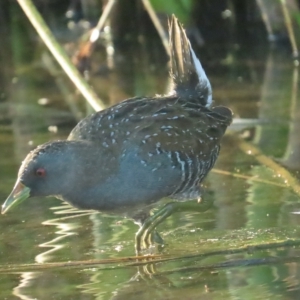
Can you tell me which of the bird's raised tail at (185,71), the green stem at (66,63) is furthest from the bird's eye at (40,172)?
the green stem at (66,63)

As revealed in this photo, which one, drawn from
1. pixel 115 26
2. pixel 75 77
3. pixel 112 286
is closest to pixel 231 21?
pixel 115 26

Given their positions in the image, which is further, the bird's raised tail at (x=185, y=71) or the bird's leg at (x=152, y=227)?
the bird's raised tail at (x=185, y=71)

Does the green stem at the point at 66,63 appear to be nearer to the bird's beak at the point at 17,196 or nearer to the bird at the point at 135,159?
the bird at the point at 135,159

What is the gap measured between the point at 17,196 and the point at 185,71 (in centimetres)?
164

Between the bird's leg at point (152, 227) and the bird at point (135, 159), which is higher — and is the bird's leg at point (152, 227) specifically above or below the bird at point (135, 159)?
below

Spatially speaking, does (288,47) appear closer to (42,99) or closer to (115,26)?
(115,26)

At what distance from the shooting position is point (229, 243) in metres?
4.71

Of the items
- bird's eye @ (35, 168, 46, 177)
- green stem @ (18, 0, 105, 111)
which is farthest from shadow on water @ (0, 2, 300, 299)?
green stem @ (18, 0, 105, 111)

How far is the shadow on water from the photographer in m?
4.14

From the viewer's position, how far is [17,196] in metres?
4.41

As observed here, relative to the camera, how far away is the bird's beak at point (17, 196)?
4.41 metres

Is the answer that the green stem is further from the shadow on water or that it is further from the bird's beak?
the bird's beak

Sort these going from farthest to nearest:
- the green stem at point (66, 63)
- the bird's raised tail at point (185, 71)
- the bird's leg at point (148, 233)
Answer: the green stem at point (66, 63) → the bird's raised tail at point (185, 71) → the bird's leg at point (148, 233)

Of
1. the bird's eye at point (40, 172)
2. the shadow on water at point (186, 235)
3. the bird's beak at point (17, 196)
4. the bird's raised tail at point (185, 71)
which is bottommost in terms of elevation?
the shadow on water at point (186, 235)
